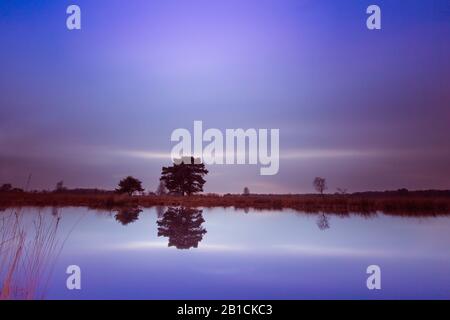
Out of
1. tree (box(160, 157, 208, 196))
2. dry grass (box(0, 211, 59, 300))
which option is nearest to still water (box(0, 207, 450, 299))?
dry grass (box(0, 211, 59, 300))

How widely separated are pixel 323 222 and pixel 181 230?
156 inches

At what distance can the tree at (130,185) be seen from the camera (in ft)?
78.0

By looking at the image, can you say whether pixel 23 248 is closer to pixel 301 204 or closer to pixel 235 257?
pixel 235 257

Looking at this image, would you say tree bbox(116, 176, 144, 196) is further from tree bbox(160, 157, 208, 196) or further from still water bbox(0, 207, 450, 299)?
still water bbox(0, 207, 450, 299)

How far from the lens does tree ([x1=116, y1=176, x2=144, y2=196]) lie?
78.0 feet

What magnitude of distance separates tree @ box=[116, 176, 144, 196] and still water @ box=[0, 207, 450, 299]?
1350 cm

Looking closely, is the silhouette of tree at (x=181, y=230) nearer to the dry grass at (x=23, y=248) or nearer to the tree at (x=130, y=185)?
the dry grass at (x=23, y=248)

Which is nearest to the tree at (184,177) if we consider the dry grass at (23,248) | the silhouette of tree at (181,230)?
the silhouette of tree at (181,230)

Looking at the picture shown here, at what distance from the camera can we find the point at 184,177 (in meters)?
20.5

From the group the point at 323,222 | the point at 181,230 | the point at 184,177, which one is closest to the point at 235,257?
the point at 181,230

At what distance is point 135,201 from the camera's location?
17.6 metres
